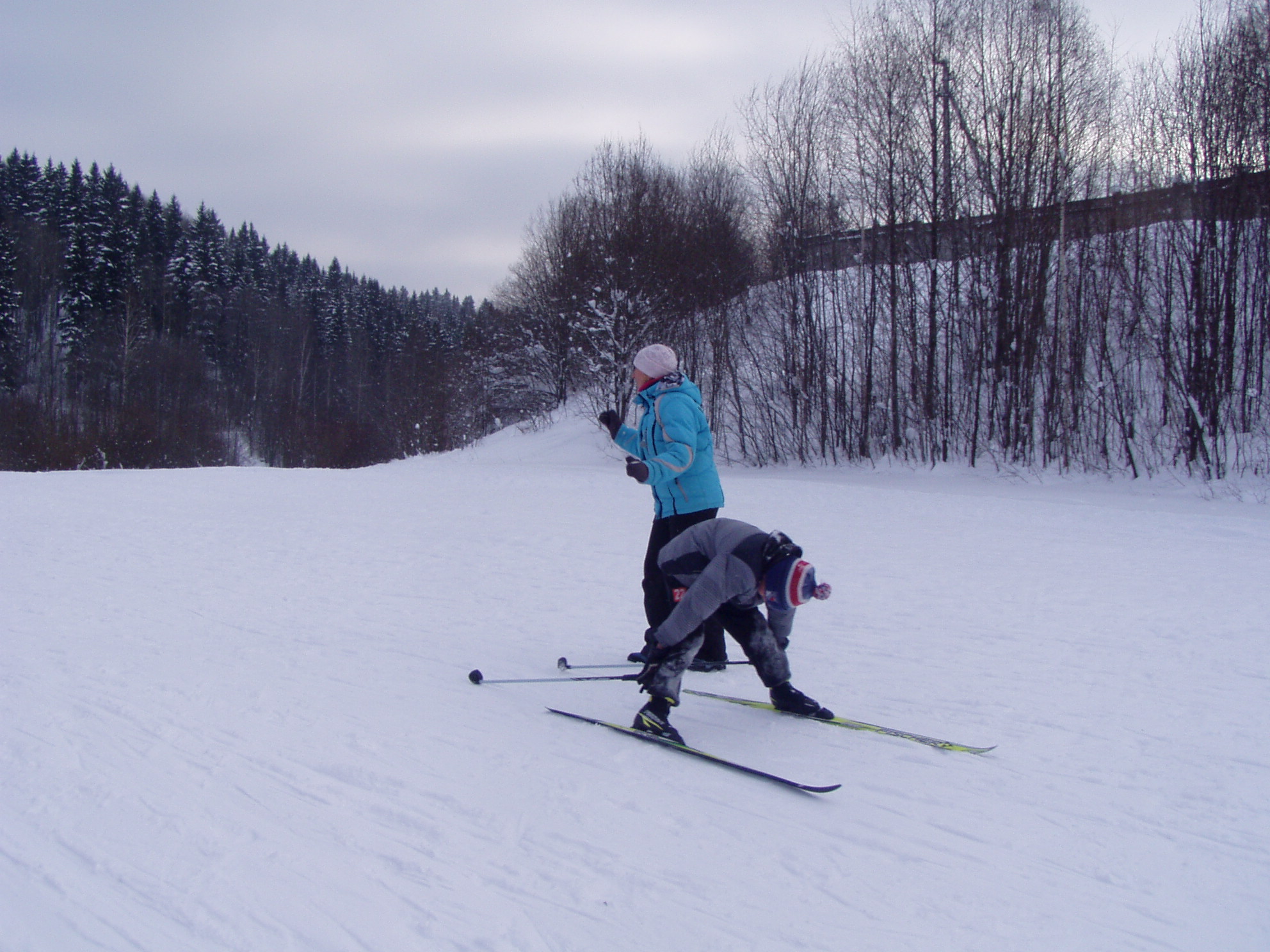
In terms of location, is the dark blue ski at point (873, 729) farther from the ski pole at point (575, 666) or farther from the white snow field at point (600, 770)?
the ski pole at point (575, 666)

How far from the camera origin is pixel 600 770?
3287 mm

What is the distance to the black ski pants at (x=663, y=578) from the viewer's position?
4.38m

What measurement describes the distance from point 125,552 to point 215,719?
541cm

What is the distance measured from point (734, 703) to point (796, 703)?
1.29 feet

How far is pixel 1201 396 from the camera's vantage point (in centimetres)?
1180

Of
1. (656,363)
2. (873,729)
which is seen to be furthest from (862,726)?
(656,363)

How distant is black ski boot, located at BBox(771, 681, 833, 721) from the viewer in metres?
3.79

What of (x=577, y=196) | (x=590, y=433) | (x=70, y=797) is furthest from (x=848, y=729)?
(x=577, y=196)

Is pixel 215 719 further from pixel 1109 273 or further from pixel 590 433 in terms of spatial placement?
pixel 590 433

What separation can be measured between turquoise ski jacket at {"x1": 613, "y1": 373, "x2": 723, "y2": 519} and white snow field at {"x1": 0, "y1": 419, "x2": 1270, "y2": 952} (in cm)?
106

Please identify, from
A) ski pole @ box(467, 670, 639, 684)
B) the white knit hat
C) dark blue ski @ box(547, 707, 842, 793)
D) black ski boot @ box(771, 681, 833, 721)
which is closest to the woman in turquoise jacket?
the white knit hat

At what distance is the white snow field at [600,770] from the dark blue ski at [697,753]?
1.8 inches

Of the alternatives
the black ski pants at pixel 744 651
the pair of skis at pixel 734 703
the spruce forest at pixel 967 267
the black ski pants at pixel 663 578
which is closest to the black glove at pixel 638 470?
the black ski pants at pixel 663 578

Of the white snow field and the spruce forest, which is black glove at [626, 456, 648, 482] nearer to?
the white snow field
